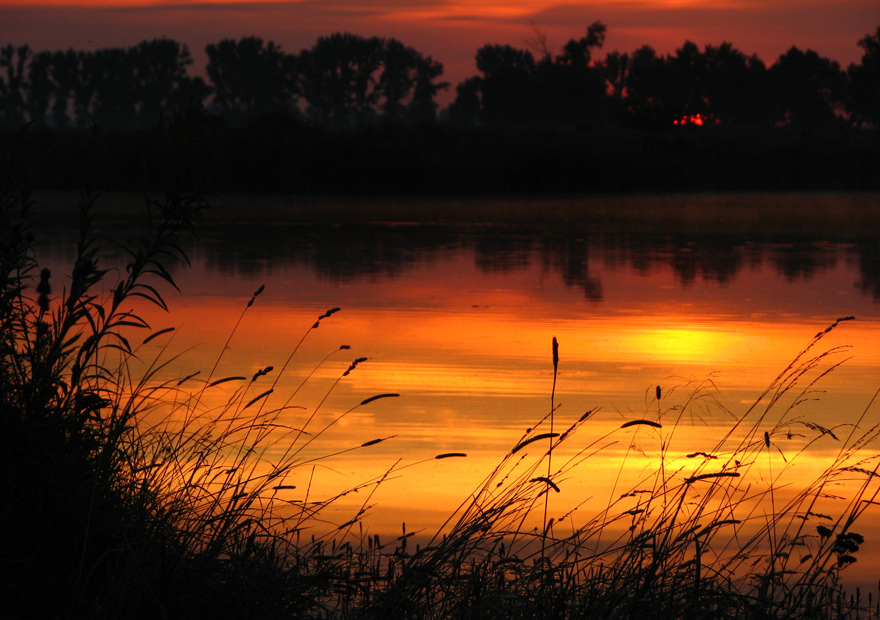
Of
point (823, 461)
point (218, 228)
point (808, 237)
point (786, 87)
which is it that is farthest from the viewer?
point (786, 87)

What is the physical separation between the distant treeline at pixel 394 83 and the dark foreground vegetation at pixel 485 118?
140 millimetres

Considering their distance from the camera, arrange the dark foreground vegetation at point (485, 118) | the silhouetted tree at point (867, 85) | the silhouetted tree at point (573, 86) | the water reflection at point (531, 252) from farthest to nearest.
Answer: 1. the silhouetted tree at point (867, 85)
2. the silhouetted tree at point (573, 86)
3. the dark foreground vegetation at point (485, 118)
4. the water reflection at point (531, 252)

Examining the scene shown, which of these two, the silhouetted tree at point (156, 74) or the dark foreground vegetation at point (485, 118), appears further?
the silhouetted tree at point (156, 74)

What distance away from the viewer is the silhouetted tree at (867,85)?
319ft

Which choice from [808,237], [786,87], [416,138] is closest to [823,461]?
[808,237]

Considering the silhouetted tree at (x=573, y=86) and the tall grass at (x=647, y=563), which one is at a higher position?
the silhouetted tree at (x=573, y=86)

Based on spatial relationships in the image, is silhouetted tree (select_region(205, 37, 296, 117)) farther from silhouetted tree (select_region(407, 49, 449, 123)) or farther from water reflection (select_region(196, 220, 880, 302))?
water reflection (select_region(196, 220, 880, 302))

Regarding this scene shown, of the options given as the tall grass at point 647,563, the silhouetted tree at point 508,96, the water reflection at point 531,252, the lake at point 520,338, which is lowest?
the water reflection at point 531,252

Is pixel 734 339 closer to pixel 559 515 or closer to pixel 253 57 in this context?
pixel 559 515

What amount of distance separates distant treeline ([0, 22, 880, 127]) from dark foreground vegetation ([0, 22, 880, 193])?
0.46 ft

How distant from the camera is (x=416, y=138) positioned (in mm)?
38531

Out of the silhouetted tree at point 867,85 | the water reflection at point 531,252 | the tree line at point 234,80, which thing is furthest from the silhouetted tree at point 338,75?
the water reflection at point 531,252

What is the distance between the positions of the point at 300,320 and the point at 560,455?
15.7 ft

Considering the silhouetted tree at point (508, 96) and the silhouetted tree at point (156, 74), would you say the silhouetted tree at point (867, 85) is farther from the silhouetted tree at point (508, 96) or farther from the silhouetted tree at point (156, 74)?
the silhouetted tree at point (156, 74)
